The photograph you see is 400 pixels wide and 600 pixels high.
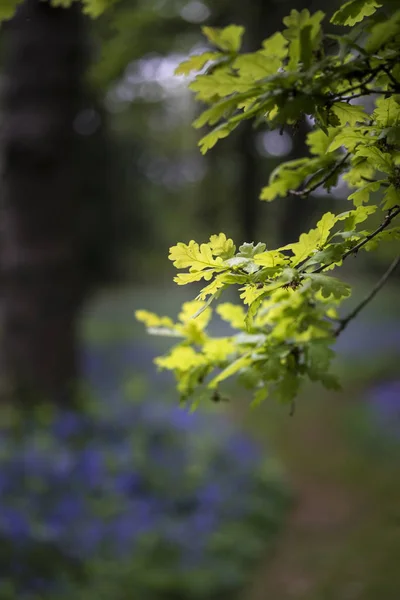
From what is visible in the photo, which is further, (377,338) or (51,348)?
(377,338)

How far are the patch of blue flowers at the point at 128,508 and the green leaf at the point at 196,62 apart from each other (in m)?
2.72

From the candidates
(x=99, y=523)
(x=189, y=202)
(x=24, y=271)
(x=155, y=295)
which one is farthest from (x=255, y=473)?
(x=155, y=295)

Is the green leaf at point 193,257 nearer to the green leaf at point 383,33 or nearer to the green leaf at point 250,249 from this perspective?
the green leaf at point 250,249

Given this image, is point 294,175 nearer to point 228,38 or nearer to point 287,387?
point 228,38

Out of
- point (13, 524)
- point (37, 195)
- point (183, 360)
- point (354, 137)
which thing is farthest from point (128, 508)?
point (354, 137)

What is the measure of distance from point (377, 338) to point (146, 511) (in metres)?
8.42

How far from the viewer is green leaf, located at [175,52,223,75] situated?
1315 mm

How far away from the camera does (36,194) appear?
518 centimetres

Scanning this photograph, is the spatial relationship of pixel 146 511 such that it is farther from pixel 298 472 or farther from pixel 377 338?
pixel 377 338

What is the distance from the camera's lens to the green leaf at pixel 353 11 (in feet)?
3.95

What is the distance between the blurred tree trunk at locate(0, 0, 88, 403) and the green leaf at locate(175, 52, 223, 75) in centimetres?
408

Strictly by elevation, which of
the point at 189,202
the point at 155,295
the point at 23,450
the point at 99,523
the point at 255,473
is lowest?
the point at 99,523

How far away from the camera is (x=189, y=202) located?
617 inches

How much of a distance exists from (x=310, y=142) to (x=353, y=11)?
0.41m
